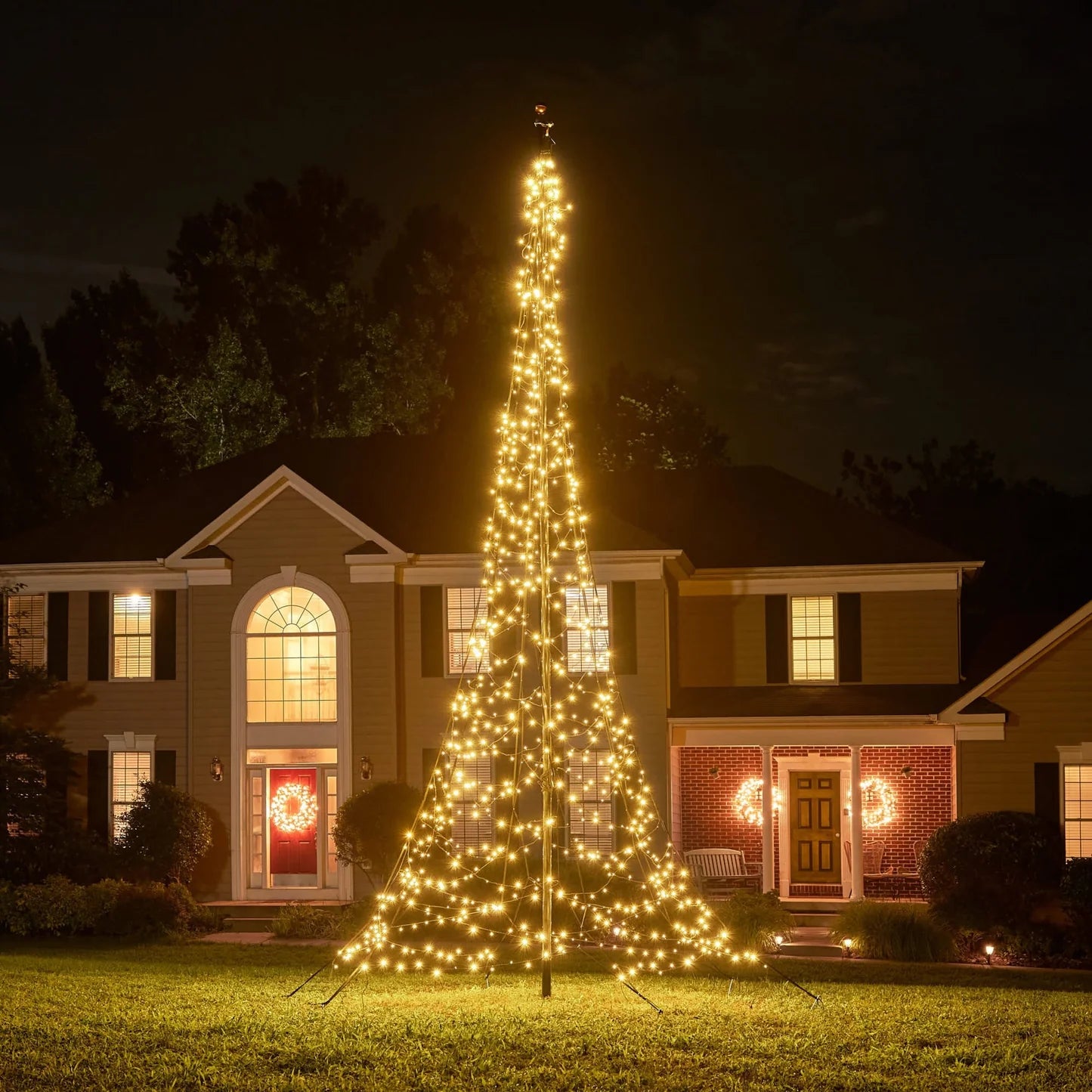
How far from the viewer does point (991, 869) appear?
21.1m

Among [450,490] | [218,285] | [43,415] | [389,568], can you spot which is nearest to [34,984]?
[389,568]

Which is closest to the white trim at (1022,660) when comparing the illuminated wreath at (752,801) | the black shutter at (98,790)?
the illuminated wreath at (752,801)

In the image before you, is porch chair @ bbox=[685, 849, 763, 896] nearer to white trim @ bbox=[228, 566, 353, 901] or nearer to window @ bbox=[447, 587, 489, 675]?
window @ bbox=[447, 587, 489, 675]

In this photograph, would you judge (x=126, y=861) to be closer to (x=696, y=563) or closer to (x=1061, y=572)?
(x=696, y=563)

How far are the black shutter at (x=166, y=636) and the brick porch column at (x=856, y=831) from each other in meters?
11.2

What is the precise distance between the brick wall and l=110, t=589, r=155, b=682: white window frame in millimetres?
9055

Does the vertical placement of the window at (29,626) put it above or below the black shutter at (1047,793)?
above

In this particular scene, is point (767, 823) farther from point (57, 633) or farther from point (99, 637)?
point (57, 633)

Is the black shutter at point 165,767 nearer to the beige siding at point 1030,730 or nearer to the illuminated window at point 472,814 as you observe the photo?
the illuminated window at point 472,814

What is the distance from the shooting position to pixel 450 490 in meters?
26.8

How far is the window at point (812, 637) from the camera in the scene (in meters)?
26.2

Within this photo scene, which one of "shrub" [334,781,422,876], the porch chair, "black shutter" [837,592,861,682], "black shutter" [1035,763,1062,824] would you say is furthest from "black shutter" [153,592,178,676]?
"black shutter" [1035,763,1062,824]

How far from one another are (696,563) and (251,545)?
24.6 feet

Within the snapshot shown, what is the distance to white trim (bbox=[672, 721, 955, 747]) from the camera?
24156 millimetres
